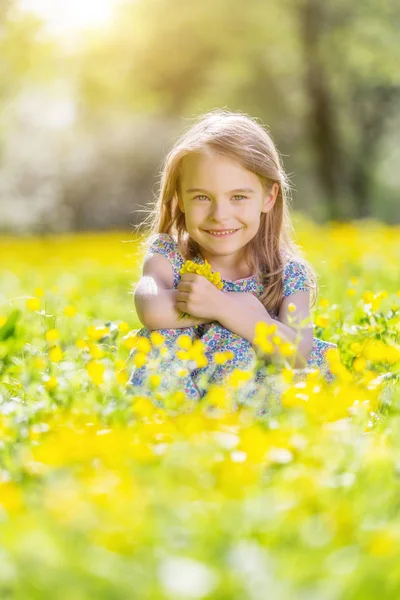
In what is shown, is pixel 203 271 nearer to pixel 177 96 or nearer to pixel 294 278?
pixel 294 278

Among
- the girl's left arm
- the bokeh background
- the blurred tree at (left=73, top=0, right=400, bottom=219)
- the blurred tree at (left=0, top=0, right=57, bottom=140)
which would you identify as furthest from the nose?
the blurred tree at (left=73, top=0, right=400, bottom=219)

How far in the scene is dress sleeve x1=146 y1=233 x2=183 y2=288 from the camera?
319cm

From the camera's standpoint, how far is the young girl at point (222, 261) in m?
2.88

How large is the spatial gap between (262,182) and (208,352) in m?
0.68

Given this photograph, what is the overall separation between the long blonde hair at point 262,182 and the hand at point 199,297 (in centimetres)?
35

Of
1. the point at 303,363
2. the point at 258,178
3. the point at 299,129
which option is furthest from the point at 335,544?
the point at 299,129

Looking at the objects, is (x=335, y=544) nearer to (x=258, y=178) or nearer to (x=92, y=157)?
(x=258, y=178)

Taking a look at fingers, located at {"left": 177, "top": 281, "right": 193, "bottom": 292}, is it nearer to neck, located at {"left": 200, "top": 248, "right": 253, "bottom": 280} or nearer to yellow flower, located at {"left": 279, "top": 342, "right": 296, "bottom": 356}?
neck, located at {"left": 200, "top": 248, "right": 253, "bottom": 280}

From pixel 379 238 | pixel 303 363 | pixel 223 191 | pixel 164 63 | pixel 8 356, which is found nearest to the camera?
pixel 303 363

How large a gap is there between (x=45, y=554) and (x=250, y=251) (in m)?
2.23

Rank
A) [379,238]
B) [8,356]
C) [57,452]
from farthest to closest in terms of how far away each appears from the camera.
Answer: [379,238] → [8,356] → [57,452]

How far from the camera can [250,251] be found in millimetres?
Answer: 3324

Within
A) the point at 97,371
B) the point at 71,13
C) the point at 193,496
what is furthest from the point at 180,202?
the point at 71,13

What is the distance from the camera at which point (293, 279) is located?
3.21 metres
